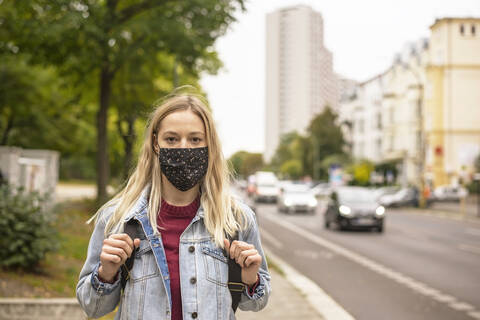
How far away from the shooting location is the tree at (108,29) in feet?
46.2

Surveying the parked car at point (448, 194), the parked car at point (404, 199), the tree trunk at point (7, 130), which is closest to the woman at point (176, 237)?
the tree trunk at point (7, 130)

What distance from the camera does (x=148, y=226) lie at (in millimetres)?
2393

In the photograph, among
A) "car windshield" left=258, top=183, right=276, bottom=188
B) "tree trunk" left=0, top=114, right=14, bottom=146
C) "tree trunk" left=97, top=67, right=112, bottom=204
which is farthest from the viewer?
"car windshield" left=258, top=183, right=276, bottom=188

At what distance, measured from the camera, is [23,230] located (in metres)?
7.34

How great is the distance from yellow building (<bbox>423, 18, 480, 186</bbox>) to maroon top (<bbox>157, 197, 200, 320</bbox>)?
2104 inches

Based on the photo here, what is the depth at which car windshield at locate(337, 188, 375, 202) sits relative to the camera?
68.2ft

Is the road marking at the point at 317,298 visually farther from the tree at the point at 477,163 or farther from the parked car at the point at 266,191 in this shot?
the tree at the point at 477,163

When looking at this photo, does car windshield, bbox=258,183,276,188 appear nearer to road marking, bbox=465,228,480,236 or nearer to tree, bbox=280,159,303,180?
A: road marking, bbox=465,228,480,236

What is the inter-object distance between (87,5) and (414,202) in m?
31.5

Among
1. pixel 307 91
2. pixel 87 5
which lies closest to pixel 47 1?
pixel 87 5

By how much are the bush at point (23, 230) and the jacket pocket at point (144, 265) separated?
5275mm

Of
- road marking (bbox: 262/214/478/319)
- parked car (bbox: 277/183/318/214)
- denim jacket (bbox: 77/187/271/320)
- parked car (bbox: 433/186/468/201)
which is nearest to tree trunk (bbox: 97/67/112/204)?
road marking (bbox: 262/214/478/319)

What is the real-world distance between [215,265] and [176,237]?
0.65 feet

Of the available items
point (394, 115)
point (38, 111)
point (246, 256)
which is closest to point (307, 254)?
point (246, 256)
